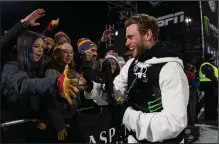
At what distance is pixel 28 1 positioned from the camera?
2229 millimetres

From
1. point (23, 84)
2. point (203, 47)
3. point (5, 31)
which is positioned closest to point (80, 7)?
point (5, 31)

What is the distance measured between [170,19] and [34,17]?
2508 mm

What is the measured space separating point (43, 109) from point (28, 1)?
104cm

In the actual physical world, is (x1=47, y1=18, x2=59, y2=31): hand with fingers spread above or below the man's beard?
above

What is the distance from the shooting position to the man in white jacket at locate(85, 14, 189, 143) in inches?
57.0

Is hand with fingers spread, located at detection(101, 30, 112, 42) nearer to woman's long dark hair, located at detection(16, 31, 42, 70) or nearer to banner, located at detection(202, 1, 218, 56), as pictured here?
woman's long dark hair, located at detection(16, 31, 42, 70)

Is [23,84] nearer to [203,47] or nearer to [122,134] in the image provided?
[122,134]

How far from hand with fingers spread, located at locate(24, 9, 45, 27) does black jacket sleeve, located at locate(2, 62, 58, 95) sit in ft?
1.27

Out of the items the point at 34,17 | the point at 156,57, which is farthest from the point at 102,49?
the point at 156,57

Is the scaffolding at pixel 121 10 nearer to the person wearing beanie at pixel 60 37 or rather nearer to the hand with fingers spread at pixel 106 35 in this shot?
the hand with fingers spread at pixel 106 35

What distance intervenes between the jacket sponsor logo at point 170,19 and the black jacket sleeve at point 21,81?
230 centimetres

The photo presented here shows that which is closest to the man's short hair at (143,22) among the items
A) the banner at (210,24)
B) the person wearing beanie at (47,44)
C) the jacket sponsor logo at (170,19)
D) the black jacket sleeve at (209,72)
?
the person wearing beanie at (47,44)

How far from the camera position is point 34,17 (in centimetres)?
212

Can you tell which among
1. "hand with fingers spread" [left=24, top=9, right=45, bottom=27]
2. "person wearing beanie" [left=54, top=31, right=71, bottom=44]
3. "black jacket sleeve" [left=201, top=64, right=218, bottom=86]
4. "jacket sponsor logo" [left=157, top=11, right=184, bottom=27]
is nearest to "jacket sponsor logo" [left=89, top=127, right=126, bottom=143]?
"person wearing beanie" [left=54, top=31, right=71, bottom=44]
